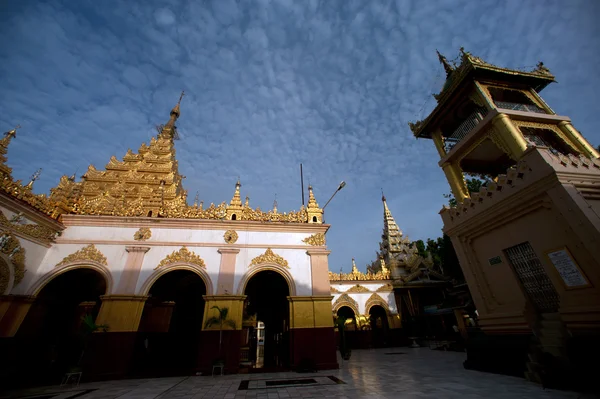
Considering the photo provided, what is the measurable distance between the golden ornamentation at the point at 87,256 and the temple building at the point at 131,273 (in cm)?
4

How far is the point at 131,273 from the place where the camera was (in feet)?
32.4

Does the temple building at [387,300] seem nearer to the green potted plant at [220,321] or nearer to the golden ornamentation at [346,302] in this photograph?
the golden ornamentation at [346,302]

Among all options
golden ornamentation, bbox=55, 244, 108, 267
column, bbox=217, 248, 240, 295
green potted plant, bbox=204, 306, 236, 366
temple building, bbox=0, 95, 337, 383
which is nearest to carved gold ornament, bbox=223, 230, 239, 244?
temple building, bbox=0, 95, 337, 383

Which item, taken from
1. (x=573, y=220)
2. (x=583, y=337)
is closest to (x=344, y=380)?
(x=583, y=337)

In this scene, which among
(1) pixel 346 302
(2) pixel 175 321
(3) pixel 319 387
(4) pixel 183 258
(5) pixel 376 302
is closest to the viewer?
(3) pixel 319 387

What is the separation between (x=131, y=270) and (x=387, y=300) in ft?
67.2

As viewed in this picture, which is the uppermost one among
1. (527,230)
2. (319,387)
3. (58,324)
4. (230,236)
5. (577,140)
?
(577,140)

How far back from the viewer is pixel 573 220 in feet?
20.4

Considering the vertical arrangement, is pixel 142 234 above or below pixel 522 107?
below

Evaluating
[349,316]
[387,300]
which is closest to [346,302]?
[349,316]

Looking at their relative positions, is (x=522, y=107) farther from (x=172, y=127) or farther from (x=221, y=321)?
(x=172, y=127)

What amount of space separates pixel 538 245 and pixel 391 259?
19.7 meters

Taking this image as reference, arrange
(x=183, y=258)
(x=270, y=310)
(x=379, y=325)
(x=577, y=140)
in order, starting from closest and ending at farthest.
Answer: (x=577, y=140), (x=183, y=258), (x=270, y=310), (x=379, y=325)

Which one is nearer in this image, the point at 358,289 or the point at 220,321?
the point at 220,321
